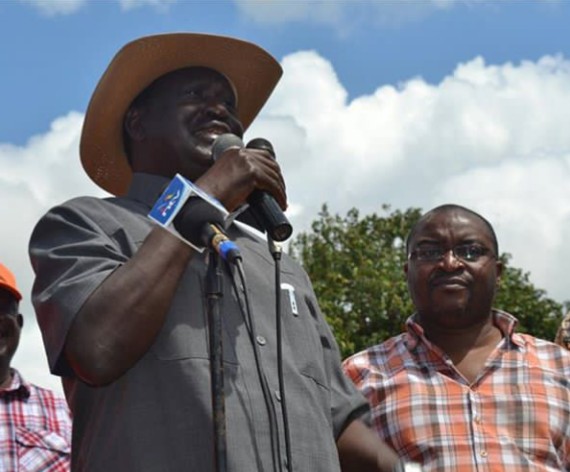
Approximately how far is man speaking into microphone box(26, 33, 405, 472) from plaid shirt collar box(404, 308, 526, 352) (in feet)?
4.89

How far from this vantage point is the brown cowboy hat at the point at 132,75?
12.1 feet

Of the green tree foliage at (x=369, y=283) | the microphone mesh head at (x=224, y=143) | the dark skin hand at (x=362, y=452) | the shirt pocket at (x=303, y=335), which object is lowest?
the dark skin hand at (x=362, y=452)

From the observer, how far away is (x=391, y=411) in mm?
4617

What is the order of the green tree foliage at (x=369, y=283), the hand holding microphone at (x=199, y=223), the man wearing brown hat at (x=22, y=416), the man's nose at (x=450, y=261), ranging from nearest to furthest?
the hand holding microphone at (x=199, y=223) → the man's nose at (x=450, y=261) → the man wearing brown hat at (x=22, y=416) → the green tree foliage at (x=369, y=283)

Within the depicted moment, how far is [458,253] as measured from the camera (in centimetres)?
496

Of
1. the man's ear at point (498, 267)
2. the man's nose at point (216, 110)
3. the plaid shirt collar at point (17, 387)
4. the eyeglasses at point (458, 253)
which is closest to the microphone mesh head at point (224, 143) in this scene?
the man's nose at point (216, 110)

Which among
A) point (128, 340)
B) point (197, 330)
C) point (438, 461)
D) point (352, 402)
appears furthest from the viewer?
point (438, 461)

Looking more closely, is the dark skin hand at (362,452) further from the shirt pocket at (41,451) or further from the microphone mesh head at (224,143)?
the shirt pocket at (41,451)

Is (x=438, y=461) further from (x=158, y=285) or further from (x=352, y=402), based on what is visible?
(x=158, y=285)

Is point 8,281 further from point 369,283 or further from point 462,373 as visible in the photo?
point 369,283

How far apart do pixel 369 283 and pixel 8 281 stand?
811 inches

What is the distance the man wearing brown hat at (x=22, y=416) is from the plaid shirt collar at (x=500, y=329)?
1.66 meters

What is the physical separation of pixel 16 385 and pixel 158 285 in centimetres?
268

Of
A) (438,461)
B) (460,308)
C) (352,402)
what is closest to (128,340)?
(352,402)
